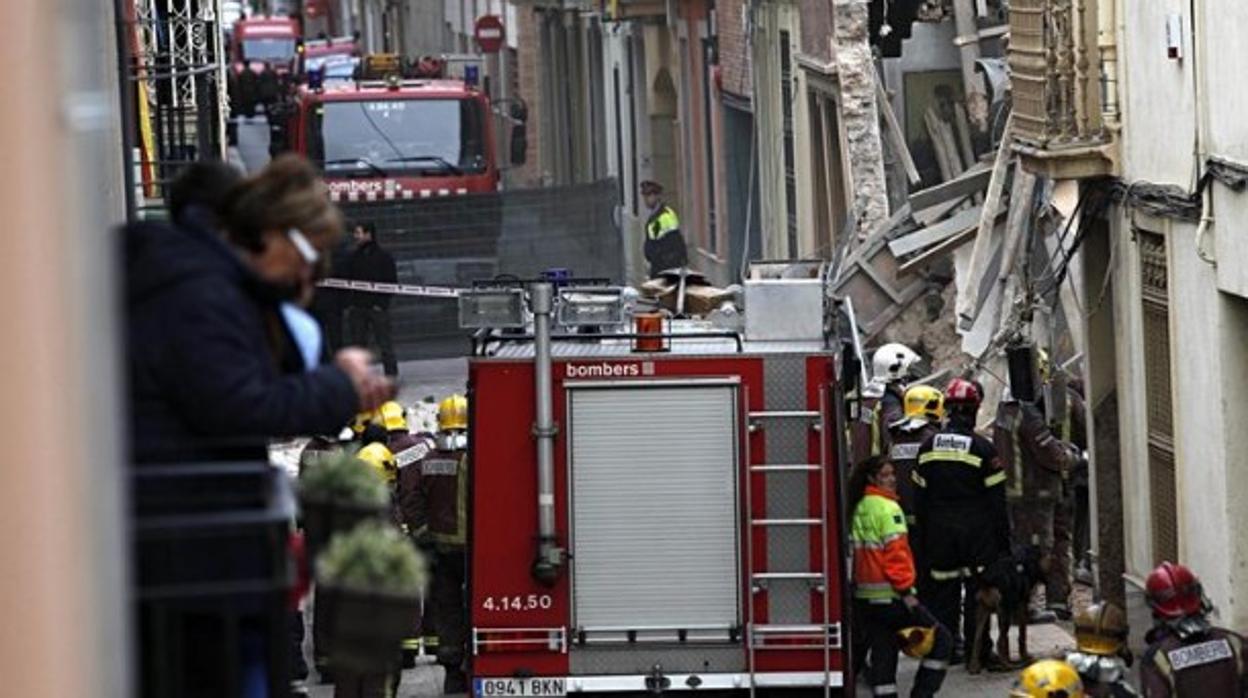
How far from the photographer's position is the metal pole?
15.3 metres

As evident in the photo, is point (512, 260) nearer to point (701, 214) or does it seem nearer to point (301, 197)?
point (701, 214)

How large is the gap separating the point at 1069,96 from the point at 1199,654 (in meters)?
7.02

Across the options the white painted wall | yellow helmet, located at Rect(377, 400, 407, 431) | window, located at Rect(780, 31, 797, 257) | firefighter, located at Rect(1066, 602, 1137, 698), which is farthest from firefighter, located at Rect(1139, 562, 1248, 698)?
window, located at Rect(780, 31, 797, 257)

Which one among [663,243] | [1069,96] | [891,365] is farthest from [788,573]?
[663,243]

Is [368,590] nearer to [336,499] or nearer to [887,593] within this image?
[336,499]

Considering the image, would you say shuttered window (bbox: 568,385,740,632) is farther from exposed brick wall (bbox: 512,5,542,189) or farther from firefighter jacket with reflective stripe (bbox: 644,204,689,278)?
exposed brick wall (bbox: 512,5,542,189)

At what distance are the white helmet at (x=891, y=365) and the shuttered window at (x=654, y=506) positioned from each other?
520 cm

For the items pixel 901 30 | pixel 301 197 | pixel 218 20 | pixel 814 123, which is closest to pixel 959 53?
pixel 901 30

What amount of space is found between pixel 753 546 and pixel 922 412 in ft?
11.1

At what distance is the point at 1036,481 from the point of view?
64.3ft

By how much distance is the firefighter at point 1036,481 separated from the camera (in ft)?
63.4

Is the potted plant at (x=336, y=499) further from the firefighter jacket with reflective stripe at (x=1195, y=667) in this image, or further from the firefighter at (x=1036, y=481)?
the firefighter at (x=1036, y=481)

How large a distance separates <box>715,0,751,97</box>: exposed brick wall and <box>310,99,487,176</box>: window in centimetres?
323

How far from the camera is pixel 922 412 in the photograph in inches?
735
